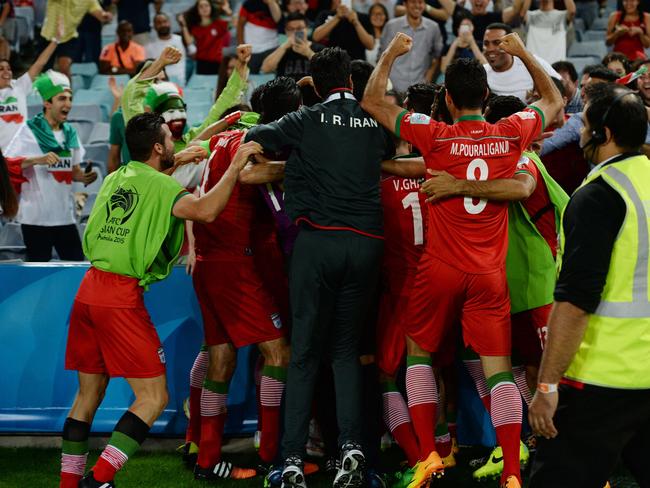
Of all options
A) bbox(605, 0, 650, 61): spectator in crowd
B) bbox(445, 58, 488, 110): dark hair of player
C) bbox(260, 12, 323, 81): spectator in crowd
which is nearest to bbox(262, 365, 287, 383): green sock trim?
bbox(445, 58, 488, 110): dark hair of player

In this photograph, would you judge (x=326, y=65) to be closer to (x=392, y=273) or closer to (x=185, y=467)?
(x=392, y=273)

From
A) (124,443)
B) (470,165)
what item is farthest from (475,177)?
(124,443)

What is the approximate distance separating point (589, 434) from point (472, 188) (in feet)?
5.58

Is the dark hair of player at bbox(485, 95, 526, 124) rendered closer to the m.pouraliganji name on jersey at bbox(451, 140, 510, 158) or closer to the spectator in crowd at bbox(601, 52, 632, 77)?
the m.pouraliganji name on jersey at bbox(451, 140, 510, 158)

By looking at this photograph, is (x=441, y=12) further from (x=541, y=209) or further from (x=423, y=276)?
(x=423, y=276)

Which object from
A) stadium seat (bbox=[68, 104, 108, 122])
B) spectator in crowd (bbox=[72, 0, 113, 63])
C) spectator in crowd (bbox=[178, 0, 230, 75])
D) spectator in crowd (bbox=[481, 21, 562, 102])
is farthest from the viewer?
spectator in crowd (bbox=[72, 0, 113, 63])

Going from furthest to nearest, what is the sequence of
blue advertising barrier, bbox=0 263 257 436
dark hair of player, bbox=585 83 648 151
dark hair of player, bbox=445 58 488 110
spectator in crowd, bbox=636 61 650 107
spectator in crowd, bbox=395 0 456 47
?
spectator in crowd, bbox=395 0 456 47 → spectator in crowd, bbox=636 61 650 107 → blue advertising barrier, bbox=0 263 257 436 → dark hair of player, bbox=445 58 488 110 → dark hair of player, bbox=585 83 648 151

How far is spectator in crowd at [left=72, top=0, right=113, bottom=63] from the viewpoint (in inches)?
538

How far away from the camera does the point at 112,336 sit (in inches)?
194

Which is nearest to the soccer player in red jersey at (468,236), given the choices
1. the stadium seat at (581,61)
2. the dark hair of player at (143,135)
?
the dark hair of player at (143,135)

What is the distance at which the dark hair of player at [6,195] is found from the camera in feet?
18.5

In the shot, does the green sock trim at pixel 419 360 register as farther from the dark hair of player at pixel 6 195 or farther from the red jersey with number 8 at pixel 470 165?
the dark hair of player at pixel 6 195

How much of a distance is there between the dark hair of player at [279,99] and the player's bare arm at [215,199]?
0.43 meters

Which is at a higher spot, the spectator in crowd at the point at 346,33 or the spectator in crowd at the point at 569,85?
the spectator in crowd at the point at 346,33
